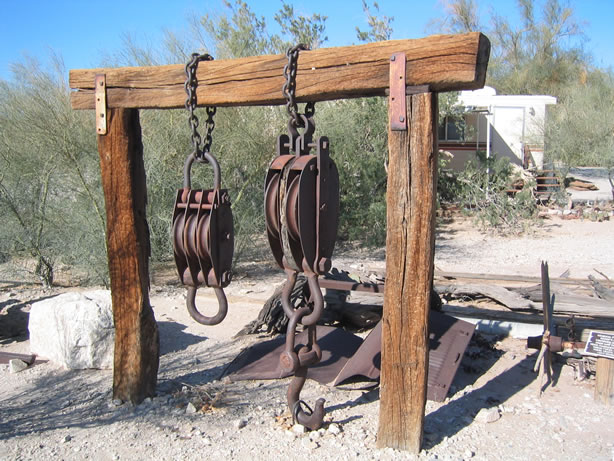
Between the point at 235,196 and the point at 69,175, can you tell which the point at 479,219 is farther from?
the point at 69,175

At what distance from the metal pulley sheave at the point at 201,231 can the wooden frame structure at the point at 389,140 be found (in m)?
0.27

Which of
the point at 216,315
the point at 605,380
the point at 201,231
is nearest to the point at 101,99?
the point at 201,231

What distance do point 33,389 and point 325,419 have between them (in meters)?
2.16

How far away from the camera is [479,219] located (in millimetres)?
11906

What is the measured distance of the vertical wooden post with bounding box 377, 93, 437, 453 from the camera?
2.70m

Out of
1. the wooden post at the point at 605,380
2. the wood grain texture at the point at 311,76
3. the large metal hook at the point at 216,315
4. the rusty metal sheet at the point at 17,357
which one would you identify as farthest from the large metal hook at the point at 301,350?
the rusty metal sheet at the point at 17,357

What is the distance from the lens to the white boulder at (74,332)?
4410mm

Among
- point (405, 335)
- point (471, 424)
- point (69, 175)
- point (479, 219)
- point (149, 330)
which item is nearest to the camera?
point (405, 335)

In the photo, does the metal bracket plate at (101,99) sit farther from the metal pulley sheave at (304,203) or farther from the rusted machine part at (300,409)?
the rusted machine part at (300,409)

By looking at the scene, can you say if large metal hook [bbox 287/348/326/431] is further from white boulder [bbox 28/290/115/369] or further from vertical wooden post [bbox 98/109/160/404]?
white boulder [bbox 28/290/115/369]

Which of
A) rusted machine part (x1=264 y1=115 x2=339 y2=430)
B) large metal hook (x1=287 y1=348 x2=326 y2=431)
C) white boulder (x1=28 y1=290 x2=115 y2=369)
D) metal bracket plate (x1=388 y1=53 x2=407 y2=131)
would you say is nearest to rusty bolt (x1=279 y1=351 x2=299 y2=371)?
rusted machine part (x1=264 y1=115 x2=339 y2=430)

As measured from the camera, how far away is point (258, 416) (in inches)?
138

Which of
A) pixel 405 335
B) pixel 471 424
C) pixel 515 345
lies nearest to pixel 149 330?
pixel 405 335

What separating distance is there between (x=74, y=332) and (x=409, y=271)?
2.83 m
